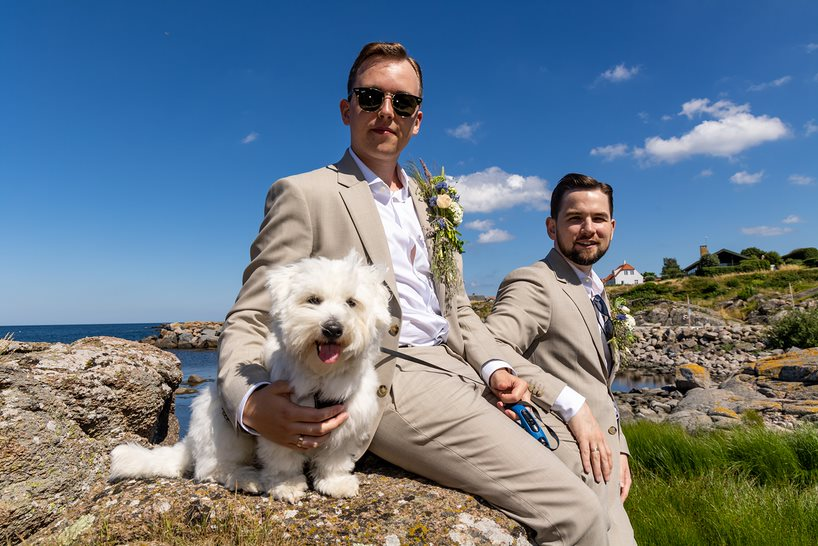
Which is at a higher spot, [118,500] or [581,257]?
[581,257]

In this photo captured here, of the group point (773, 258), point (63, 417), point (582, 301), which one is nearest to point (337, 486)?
point (63, 417)

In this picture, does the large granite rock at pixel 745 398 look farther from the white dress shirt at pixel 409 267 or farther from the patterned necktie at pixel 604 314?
the white dress shirt at pixel 409 267

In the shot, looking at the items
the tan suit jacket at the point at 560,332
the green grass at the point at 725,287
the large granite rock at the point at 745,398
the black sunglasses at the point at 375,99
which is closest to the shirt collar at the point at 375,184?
the black sunglasses at the point at 375,99

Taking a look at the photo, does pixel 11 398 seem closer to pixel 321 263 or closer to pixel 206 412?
pixel 206 412

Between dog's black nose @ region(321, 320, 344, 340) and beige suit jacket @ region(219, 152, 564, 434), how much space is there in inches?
22.0

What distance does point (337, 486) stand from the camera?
107 inches

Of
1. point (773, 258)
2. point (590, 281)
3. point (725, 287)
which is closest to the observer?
point (590, 281)

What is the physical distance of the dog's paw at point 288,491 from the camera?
8.71 ft

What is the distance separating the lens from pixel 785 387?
14945 millimetres

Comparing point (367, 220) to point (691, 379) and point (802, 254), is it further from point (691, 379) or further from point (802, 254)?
point (802, 254)

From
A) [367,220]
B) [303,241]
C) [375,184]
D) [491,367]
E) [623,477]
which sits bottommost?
[623,477]

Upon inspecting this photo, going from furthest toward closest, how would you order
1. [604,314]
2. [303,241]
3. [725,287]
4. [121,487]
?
[725,287], [604,314], [303,241], [121,487]

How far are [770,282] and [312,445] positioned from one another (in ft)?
206

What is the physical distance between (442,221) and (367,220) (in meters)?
0.62
